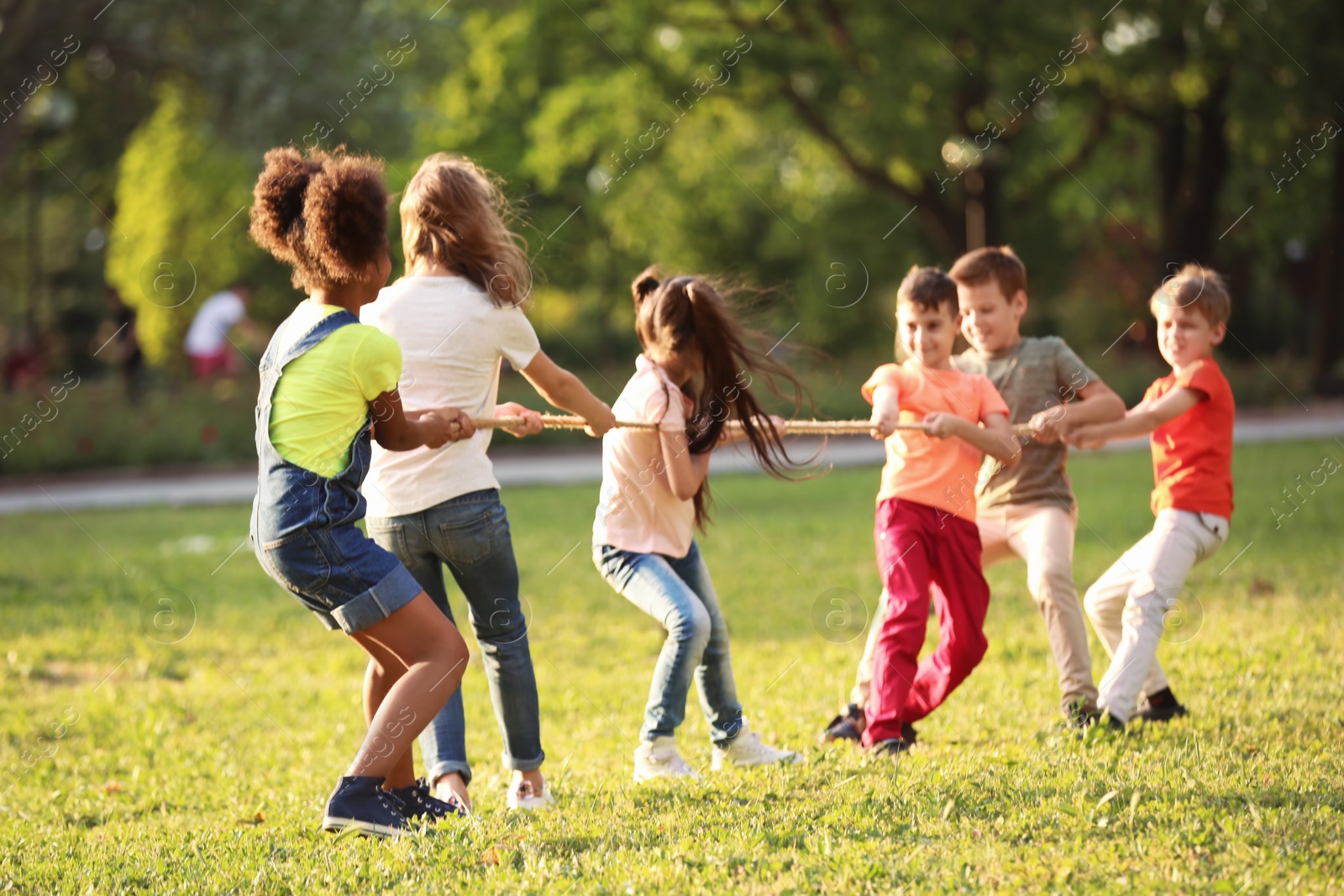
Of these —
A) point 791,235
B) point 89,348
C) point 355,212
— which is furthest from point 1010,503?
point 89,348

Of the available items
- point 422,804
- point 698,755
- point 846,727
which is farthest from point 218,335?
point 422,804

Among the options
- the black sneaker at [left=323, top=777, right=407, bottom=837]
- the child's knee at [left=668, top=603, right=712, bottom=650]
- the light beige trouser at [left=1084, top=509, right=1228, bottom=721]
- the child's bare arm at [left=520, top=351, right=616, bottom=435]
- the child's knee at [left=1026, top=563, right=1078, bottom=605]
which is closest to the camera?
the black sneaker at [left=323, top=777, right=407, bottom=837]

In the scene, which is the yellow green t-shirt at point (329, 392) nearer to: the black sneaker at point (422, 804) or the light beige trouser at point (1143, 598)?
the black sneaker at point (422, 804)

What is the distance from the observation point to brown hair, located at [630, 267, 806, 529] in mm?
4594

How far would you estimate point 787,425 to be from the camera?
15.4ft

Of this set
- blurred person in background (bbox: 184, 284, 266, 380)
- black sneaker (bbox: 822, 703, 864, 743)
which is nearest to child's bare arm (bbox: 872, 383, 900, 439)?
black sneaker (bbox: 822, 703, 864, 743)

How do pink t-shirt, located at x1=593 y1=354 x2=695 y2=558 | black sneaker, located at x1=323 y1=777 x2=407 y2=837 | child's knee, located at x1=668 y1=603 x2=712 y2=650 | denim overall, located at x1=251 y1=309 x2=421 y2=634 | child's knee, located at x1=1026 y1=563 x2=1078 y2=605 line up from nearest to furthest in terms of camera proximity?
denim overall, located at x1=251 y1=309 x2=421 y2=634 → black sneaker, located at x1=323 y1=777 x2=407 y2=837 → child's knee, located at x1=668 y1=603 x2=712 y2=650 → pink t-shirt, located at x1=593 y1=354 x2=695 y2=558 → child's knee, located at x1=1026 y1=563 x2=1078 y2=605

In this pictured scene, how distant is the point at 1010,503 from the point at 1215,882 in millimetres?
2214

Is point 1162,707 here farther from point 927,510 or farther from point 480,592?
point 480,592

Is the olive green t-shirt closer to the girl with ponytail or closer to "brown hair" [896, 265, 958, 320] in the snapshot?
"brown hair" [896, 265, 958, 320]

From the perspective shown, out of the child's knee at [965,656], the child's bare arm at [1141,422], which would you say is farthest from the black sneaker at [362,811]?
the child's bare arm at [1141,422]

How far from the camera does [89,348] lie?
130ft

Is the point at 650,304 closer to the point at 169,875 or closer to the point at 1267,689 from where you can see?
the point at 169,875

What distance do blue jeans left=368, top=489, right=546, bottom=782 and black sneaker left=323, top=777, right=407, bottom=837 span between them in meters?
0.49
